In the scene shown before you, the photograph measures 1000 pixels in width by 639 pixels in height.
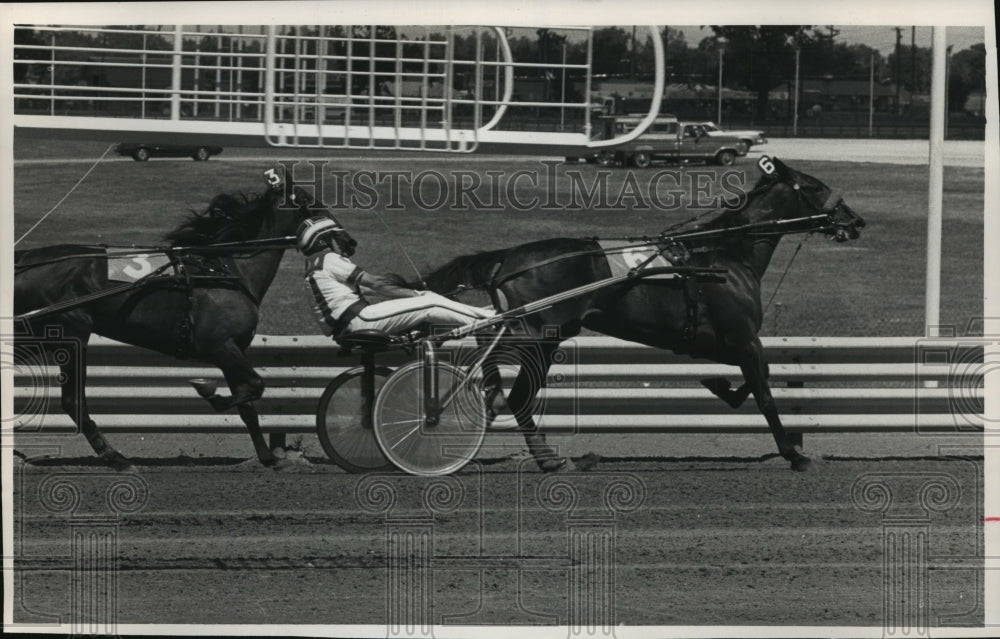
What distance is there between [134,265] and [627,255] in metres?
2.23

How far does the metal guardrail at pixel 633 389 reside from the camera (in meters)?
7.98

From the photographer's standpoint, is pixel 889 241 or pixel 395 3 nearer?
pixel 395 3

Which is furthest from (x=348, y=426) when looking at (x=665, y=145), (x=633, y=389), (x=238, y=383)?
(x=665, y=145)

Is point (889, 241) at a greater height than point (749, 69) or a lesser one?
lesser

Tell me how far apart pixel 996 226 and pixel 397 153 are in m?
2.61

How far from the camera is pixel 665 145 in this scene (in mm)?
7910

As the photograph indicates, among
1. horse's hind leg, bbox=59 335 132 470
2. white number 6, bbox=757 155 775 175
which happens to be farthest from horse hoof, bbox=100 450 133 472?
white number 6, bbox=757 155 775 175

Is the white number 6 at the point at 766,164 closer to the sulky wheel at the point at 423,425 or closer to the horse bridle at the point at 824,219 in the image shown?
the horse bridle at the point at 824,219

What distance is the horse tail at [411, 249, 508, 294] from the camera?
800 centimetres

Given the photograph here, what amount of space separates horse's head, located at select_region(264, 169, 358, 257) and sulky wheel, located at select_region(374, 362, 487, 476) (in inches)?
24.4

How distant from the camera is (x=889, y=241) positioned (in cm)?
830

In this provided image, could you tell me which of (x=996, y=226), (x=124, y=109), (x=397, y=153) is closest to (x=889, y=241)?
(x=996, y=226)

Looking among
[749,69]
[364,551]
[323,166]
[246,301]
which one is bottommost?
[364,551]

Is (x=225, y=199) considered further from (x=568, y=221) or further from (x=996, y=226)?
(x=996, y=226)
